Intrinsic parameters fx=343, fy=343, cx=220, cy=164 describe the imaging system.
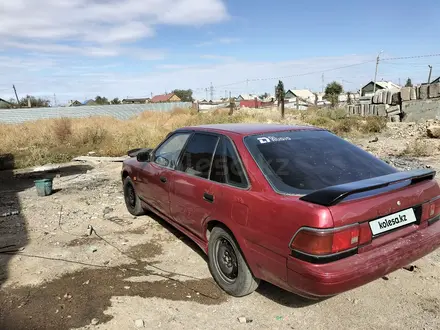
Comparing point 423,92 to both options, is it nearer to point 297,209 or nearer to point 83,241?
point 83,241

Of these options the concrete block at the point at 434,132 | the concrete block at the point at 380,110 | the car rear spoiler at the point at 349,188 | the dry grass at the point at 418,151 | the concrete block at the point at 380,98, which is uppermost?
the concrete block at the point at 380,98

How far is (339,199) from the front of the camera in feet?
7.27

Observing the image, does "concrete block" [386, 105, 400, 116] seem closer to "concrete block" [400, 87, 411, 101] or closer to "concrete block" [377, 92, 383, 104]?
"concrete block" [400, 87, 411, 101]

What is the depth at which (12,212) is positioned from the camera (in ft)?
19.8

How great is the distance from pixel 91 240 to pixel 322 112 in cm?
2077

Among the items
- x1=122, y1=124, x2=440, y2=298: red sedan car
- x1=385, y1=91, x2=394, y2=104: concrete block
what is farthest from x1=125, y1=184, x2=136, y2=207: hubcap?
x1=385, y1=91, x2=394, y2=104: concrete block

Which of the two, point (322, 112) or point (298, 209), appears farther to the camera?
point (322, 112)

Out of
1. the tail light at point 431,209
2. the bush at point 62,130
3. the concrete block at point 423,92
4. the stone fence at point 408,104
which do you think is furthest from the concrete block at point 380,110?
the tail light at point 431,209

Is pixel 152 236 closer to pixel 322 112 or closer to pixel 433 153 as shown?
pixel 433 153

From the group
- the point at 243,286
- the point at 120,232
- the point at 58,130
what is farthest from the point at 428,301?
the point at 58,130

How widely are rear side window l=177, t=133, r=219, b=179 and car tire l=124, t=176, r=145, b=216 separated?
1.73 m

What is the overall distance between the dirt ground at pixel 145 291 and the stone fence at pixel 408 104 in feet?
61.3

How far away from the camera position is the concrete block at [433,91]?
19078 millimetres

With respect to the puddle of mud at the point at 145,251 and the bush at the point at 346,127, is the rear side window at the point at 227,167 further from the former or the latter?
the bush at the point at 346,127
